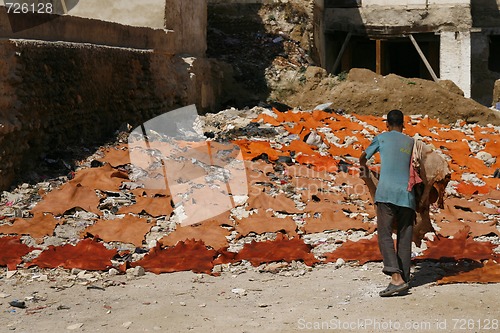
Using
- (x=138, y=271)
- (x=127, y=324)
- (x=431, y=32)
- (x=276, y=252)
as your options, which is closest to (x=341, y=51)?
(x=431, y=32)

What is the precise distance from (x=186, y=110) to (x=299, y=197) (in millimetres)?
4342

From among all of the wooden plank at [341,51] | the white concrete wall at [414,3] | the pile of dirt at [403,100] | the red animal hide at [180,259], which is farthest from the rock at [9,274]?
the white concrete wall at [414,3]

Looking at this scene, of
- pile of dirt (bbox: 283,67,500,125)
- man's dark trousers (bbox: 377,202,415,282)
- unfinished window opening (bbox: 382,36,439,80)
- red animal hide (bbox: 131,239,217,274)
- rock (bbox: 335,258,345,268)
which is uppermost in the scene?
man's dark trousers (bbox: 377,202,415,282)

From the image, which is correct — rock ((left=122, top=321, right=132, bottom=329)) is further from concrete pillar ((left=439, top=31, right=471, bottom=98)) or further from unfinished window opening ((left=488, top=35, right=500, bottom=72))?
unfinished window opening ((left=488, top=35, right=500, bottom=72))

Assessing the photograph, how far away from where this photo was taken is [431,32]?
1886 centimetres

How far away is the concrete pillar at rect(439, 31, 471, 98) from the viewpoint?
60.4 ft

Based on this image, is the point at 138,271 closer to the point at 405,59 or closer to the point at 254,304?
the point at 254,304

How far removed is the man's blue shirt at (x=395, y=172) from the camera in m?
5.26

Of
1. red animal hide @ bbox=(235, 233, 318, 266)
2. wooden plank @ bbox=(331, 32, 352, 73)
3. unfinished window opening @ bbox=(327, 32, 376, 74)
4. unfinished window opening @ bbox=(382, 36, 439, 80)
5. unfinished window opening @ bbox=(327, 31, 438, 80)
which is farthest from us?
unfinished window opening @ bbox=(382, 36, 439, 80)

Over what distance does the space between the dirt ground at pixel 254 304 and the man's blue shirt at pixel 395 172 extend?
643 millimetres

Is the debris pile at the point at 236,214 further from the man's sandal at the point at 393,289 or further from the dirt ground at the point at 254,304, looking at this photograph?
the man's sandal at the point at 393,289

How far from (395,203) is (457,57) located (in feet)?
46.2

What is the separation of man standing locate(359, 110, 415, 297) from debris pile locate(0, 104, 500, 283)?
491 mm

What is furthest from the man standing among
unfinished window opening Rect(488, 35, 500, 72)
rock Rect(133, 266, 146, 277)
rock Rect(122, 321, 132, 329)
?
unfinished window opening Rect(488, 35, 500, 72)
